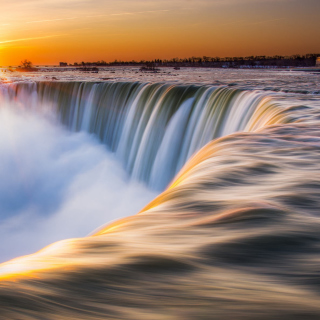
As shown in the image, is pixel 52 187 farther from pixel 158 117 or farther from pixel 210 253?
pixel 210 253

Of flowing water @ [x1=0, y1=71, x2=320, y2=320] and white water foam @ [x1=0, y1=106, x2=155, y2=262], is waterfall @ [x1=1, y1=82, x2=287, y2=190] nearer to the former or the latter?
white water foam @ [x1=0, y1=106, x2=155, y2=262]

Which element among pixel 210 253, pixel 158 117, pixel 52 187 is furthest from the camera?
pixel 52 187

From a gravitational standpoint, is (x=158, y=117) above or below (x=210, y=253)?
above

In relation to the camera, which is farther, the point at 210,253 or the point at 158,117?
the point at 158,117

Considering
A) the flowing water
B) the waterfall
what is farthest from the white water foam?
the flowing water

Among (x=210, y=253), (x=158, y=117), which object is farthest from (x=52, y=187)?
(x=210, y=253)

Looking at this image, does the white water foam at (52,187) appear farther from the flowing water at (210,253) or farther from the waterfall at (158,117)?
the flowing water at (210,253)

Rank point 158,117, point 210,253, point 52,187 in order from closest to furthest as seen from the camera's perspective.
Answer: point 210,253 < point 158,117 < point 52,187

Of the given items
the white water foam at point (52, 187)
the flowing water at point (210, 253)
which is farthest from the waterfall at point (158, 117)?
the flowing water at point (210, 253)

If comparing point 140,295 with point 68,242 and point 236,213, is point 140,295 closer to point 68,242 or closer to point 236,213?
point 68,242

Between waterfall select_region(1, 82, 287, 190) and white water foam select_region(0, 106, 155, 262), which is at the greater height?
waterfall select_region(1, 82, 287, 190)
